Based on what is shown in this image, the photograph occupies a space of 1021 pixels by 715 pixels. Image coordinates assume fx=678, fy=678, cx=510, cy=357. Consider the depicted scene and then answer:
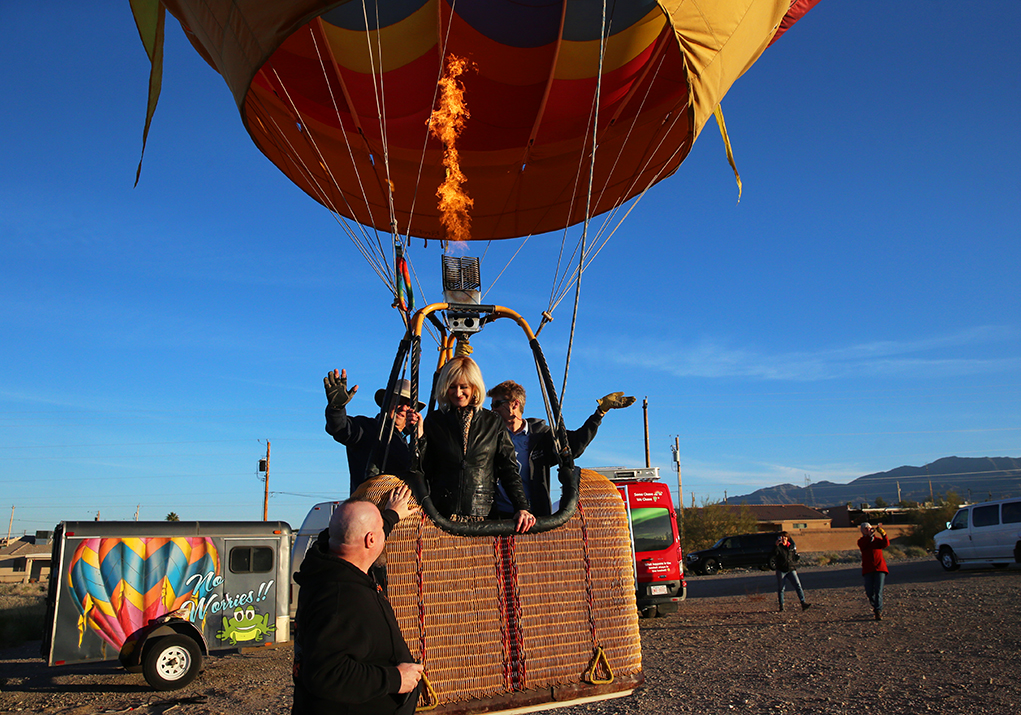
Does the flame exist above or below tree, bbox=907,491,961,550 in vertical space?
above

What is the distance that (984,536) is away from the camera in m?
15.7

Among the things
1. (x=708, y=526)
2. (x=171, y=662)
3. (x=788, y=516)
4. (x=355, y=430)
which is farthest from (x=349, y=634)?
(x=788, y=516)

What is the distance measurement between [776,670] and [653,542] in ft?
18.2

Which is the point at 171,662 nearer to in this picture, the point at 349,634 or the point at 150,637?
the point at 150,637

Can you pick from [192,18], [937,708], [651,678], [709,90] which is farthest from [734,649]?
[192,18]

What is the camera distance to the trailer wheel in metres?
7.91

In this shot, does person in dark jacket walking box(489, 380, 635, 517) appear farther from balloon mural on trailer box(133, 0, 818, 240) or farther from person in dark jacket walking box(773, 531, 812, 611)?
person in dark jacket walking box(773, 531, 812, 611)

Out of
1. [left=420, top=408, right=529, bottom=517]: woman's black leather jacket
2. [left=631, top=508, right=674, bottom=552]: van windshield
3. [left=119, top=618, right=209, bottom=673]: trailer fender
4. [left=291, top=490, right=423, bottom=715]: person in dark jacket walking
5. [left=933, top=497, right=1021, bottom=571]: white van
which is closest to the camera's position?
[left=291, top=490, right=423, bottom=715]: person in dark jacket walking

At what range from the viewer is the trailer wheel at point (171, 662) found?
791cm

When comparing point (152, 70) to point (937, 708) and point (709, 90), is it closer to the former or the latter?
point (709, 90)

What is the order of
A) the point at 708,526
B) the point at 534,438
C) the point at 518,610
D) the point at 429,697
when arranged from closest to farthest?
1. the point at 429,697
2. the point at 518,610
3. the point at 534,438
4. the point at 708,526

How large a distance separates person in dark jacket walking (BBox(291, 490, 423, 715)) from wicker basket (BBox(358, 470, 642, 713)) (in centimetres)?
20

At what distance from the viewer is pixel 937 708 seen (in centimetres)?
511

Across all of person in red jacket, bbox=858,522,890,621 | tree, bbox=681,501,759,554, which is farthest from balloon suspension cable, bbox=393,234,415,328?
tree, bbox=681,501,759,554
